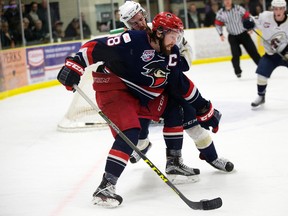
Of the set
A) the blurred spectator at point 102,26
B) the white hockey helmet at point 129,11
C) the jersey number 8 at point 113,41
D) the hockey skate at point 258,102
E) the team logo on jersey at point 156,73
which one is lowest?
the hockey skate at point 258,102

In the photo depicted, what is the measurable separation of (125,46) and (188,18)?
8942 millimetres

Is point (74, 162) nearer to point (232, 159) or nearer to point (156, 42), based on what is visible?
point (232, 159)

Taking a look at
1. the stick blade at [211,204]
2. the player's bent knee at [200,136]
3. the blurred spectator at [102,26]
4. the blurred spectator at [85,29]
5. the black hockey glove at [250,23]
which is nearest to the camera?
the stick blade at [211,204]

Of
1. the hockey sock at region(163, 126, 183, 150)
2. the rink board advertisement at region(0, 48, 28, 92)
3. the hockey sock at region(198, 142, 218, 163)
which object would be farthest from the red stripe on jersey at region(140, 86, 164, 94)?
the rink board advertisement at region(0, 48, 28, 92)

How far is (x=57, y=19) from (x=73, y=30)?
33 centimetres

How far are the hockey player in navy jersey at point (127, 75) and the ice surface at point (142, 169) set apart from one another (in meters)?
0.23

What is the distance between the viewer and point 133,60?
3.00 m

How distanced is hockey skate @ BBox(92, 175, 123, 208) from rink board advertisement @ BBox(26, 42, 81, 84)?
254 inches

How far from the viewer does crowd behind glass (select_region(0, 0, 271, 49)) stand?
30.5ft

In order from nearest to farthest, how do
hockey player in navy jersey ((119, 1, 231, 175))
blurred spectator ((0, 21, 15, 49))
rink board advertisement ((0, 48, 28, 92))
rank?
hockey player in navy jersey ((119, 1, 231, 175)) → rink board advertisement ((0, 48, 28, 92)) → blurred spectator ((0, 21, 15, 49))

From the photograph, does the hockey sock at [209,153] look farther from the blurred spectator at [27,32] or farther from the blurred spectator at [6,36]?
the blurred spectator at [27,32]

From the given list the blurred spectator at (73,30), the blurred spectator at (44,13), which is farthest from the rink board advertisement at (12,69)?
the blurred spectator at (73,30)

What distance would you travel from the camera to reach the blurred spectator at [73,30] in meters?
10.3

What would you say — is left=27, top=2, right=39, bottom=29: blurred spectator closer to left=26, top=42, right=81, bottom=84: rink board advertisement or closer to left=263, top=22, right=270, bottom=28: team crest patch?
left=26, top=42, right=81, bottom=84: rink board advertisement
